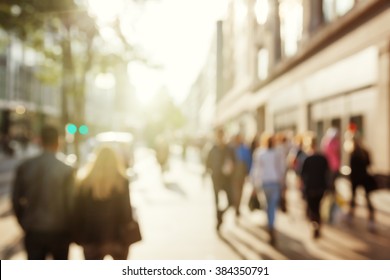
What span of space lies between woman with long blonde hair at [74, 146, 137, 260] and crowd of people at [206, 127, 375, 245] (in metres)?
4.13

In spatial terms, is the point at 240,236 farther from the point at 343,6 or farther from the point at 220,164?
the point at 343,6

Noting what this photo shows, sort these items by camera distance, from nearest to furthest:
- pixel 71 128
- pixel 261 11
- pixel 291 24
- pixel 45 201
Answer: pixel 45 201 < pixel 71 128 < pixel 291 24 < pixel 261 11

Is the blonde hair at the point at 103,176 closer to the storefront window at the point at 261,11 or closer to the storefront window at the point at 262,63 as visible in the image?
the storefront window at the point at 261,11

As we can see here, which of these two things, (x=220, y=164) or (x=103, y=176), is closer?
(x=103, y=176)

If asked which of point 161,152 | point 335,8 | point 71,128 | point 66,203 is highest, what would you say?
point 335,8

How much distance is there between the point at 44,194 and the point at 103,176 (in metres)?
0.52

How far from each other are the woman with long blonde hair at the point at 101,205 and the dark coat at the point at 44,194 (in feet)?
0.38

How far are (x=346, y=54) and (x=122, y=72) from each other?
9.86m

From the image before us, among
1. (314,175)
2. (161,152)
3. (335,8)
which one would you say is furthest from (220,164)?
(161,152)

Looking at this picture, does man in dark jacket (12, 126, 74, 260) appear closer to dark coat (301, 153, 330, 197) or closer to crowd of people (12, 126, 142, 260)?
crowd of people (12, 126, 142, 260)

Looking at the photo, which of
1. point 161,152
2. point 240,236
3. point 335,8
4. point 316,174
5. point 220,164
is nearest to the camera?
point 316,174

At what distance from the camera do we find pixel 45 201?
4.74m

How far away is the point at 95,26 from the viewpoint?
696 inches

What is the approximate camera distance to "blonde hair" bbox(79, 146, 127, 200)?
4742 mm
